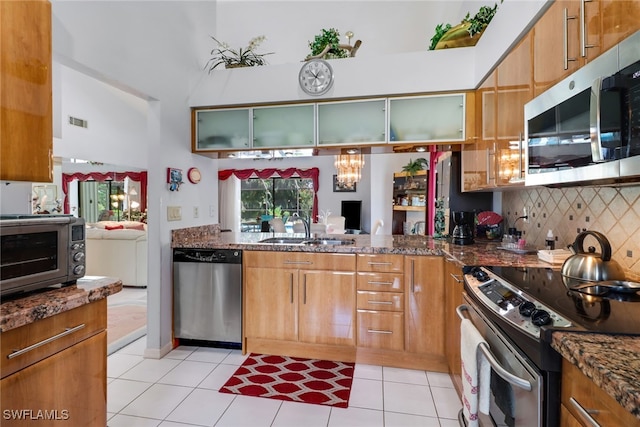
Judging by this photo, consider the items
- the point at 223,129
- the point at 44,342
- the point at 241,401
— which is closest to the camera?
the point at 44,342

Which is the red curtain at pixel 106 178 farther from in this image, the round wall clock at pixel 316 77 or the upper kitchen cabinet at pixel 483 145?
the upper kitchen cabinet at pixel 483 145

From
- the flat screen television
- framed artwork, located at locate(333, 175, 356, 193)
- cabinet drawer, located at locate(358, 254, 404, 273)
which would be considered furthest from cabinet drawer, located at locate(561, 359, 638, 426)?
framed artwork, located at locate(333, 175, 356, 193)

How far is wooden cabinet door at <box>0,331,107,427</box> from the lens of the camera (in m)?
1.03

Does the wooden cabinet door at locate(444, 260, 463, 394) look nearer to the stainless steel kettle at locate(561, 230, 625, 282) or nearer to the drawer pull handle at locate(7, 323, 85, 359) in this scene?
the stainless steel kettle at locate(561, 230, 625, 282)

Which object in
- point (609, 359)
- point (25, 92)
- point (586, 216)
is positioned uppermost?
point (25, 92)

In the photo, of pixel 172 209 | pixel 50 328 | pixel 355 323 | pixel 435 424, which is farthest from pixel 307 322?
pixel 50 328

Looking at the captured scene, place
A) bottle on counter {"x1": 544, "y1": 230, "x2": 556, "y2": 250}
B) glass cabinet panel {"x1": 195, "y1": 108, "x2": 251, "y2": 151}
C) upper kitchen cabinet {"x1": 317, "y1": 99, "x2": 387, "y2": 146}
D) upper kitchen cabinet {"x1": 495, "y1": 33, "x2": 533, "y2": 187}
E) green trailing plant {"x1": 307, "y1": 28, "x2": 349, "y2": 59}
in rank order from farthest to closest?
glass cabinet panel {"x1": 195, "y1": 108, "x2": 251, "y2": 151}
green trailing plant {"x1": 307, "y1": 28, "x2": 349, "y2": 59}
upper kitchen cabinet {"x1": 317, "y1": 99, "x2": 387, "y2": 146}
bottle on counter {"x1": 544, "y1": 230, "x2": 556, "y2": 250}
upper kitchen cabinet {"x1": 495, "y1": 33, "x2": 533, "y2": 187}

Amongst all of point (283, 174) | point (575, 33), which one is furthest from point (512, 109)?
point (283, 174)

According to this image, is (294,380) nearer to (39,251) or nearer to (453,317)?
(453,317)

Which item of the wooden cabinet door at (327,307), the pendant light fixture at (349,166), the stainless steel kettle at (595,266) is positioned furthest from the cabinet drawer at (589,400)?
the pendant light fixture at (349,166)

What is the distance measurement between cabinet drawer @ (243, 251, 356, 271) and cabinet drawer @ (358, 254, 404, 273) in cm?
7

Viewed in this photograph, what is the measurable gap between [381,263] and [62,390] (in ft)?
6.17

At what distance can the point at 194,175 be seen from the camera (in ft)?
9.77

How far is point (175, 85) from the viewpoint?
2.78 m
